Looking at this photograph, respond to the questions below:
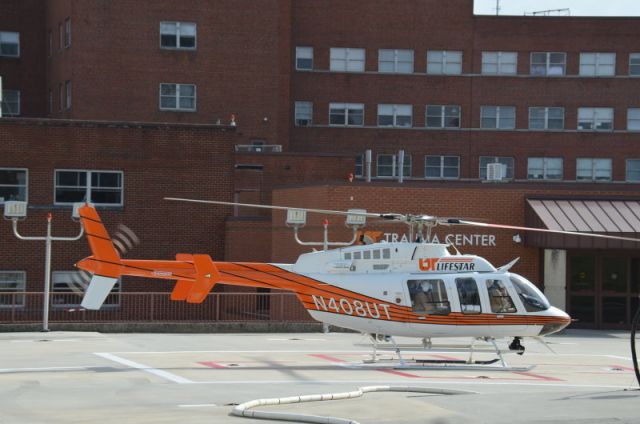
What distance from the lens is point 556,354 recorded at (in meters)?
30.0

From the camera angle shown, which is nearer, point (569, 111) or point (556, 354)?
point (556, 354)

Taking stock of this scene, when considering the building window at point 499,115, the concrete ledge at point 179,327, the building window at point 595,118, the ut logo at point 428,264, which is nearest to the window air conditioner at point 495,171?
the concrete ledge at point 179,327

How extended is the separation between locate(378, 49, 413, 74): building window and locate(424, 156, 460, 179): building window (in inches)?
214

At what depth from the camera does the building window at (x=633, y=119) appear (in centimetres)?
6775

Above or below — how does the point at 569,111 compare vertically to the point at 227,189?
above

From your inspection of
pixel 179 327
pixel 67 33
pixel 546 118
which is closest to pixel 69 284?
pixel 179 327

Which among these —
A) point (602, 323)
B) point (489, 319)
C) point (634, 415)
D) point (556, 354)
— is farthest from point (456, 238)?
point (634, 415)

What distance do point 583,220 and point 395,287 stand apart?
45.6 ft

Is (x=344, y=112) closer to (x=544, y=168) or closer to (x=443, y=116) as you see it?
(x=443, y=116)

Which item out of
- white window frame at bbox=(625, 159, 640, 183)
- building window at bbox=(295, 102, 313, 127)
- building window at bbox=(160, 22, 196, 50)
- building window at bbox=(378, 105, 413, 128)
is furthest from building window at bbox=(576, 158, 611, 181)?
building window at bbox=(160, 22, 196, 50)

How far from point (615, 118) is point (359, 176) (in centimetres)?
1576

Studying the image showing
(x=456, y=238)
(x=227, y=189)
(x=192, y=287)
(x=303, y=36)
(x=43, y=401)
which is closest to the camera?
(x=43, y=401)

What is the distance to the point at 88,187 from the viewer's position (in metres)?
44.2

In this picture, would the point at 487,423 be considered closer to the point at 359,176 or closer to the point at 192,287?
the point at 192,287
